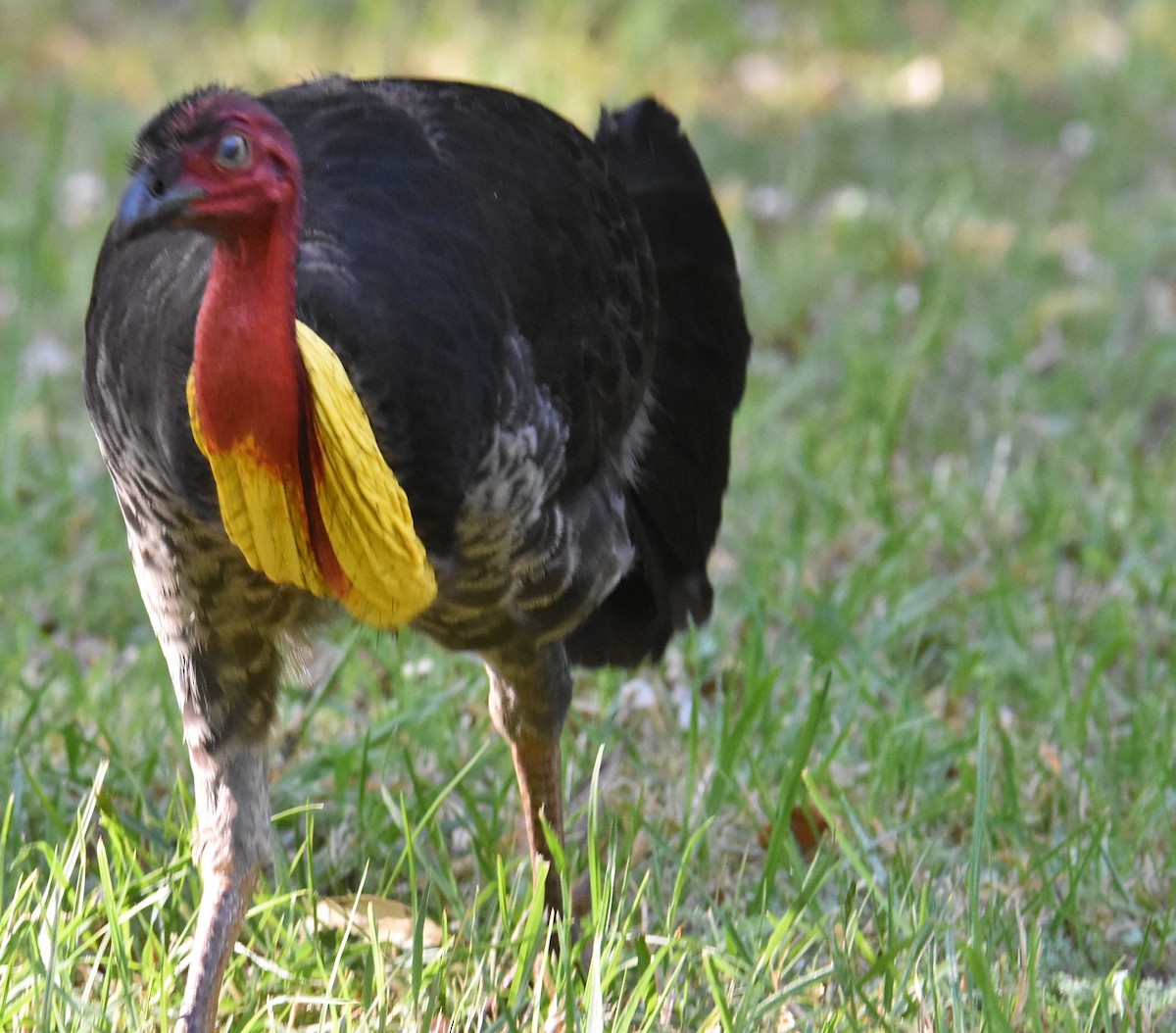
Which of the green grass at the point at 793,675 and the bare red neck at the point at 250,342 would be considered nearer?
the bare red neck at the point at 250,342

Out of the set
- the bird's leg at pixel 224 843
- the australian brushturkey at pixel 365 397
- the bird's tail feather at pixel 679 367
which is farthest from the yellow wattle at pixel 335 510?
the bird's tail feather at pixel 679 367

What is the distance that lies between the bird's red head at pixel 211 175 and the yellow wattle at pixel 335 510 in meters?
0.17

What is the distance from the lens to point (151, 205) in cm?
246

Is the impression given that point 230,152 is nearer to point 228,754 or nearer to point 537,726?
point 228,754

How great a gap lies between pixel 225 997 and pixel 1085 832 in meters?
1.51

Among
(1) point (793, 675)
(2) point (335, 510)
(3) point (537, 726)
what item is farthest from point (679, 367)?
(2) point (335, 510)

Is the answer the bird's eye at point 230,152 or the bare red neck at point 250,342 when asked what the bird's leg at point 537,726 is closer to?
the bare red neck at point 250,342

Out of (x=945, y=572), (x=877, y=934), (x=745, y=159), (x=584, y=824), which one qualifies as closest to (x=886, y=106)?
(x=745, y=159)

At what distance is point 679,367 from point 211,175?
1605 mm

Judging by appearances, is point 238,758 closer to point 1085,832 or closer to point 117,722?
point 117,722

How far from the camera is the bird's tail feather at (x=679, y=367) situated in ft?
12.6

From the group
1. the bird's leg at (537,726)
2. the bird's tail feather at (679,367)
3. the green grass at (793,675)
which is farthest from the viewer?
the bird's tail feather at (679,367)

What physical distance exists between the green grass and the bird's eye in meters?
1.04

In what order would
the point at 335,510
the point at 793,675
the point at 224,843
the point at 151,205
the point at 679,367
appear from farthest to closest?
the point at 793,675
the point at 679,367
the point at 224,843
the point at 335,510
the point at 151,205
